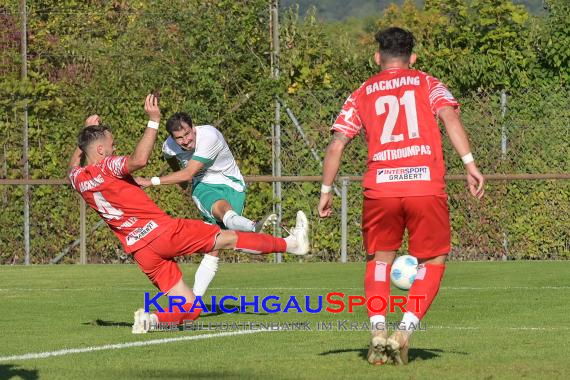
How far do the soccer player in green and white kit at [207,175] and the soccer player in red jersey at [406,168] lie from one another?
3896mm

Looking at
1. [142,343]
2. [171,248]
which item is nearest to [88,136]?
[171,248]

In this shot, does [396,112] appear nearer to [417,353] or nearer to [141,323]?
[417,353]

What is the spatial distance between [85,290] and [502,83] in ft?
28.2

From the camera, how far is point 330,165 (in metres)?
7.88

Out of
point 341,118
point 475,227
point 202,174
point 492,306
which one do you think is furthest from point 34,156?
point 341,118

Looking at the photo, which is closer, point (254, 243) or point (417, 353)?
point (417, 353)

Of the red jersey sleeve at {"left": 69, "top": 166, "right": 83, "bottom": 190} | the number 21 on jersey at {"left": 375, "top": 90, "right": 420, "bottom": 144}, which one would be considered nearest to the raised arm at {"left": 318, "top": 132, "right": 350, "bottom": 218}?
the number 21 on jersey at {"left": 375, "top": 90, "right": 420, "bottom": 144}

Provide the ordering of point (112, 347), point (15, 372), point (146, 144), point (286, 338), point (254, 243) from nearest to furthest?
point (15, 372) < point (112, 347) < point (286, 338) < point (146, 144) < point (254, 243)

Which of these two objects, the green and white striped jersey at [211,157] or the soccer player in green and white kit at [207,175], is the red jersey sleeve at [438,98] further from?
the green and white striped jersey at [211,157]

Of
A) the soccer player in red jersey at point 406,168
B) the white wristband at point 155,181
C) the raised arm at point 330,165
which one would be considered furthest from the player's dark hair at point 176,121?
the soccer player in red jersey at point 406,168

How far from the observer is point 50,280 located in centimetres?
Result: 1641

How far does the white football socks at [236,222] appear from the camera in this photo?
38.1 feet

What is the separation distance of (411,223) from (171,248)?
9.07ft

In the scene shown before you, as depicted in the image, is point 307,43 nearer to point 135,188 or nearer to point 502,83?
point 502,83
